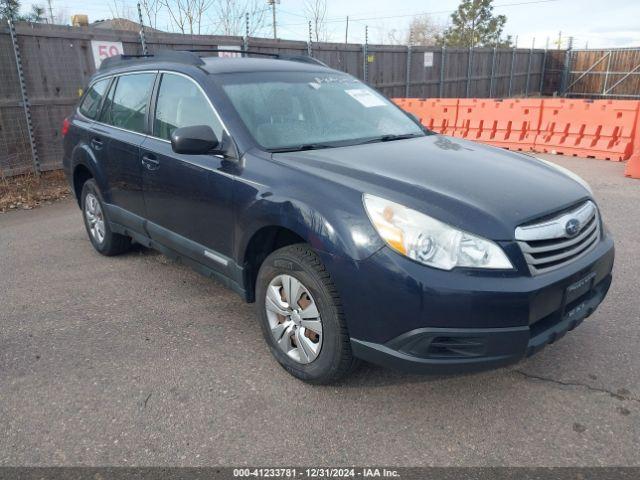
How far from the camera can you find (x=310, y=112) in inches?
139

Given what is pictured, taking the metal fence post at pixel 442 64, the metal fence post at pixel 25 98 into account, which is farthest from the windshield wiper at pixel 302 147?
the metal fence post at pixel 442 64

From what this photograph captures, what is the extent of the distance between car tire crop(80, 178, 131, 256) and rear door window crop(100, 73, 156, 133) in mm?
742

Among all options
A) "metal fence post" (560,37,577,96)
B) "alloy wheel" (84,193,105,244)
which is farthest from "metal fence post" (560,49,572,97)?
"alloy wheel" (84,193,105,244)

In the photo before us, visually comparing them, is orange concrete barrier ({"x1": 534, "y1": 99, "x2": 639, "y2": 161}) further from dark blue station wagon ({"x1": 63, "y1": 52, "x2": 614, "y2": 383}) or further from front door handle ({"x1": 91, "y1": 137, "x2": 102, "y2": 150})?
front door handle ({"x1": 91, "y1": 137, "x2": 102, "y2": 150})

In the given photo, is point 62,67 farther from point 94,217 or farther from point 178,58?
point 178,58

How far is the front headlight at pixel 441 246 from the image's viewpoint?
2299mm

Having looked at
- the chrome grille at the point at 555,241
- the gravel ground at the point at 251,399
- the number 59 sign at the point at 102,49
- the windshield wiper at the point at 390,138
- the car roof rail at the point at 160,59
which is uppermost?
the number 59 sign at the point at 102,49

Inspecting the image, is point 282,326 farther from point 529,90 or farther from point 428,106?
point 529,90

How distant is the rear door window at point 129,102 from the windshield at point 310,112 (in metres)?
0.96

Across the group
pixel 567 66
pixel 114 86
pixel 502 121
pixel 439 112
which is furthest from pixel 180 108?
pixel 567 66

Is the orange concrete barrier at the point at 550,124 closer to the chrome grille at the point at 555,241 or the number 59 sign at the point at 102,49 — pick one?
the chrome grille at the point at 555,241

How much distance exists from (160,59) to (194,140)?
1.51m

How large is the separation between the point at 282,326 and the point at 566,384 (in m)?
1.64

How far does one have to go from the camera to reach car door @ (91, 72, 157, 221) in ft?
13.3
